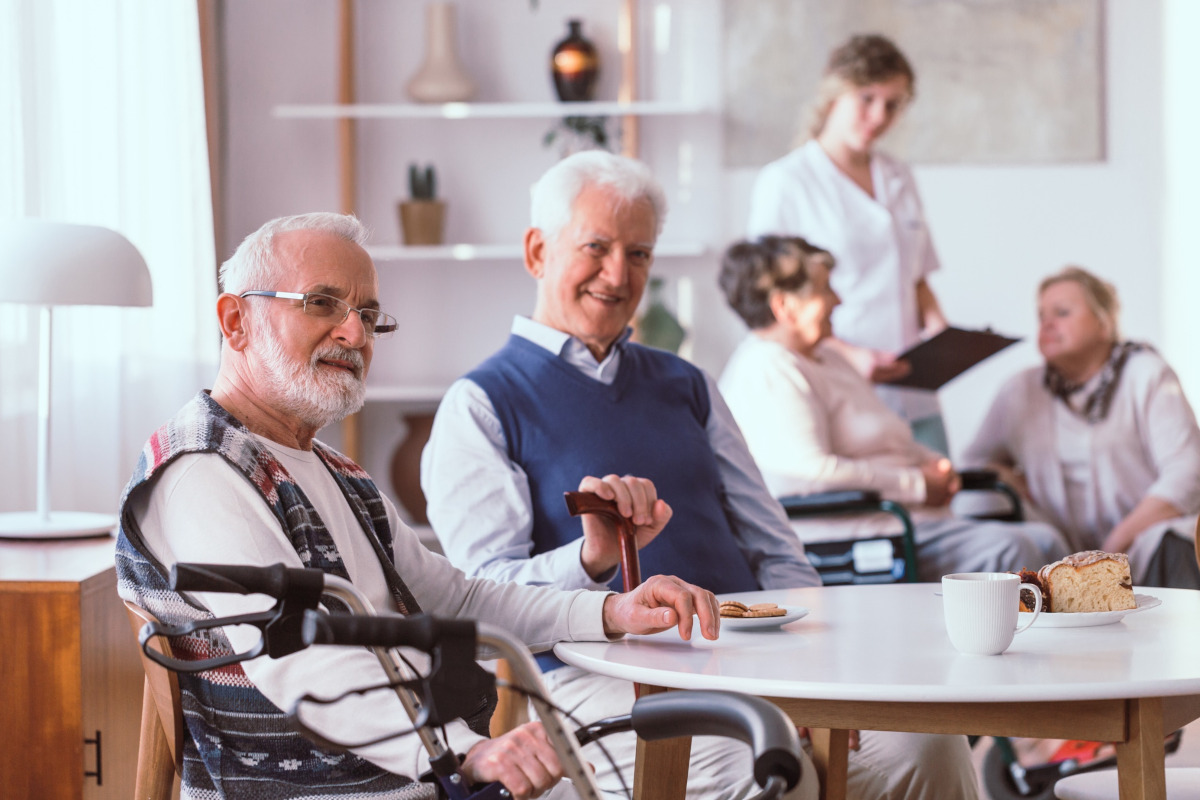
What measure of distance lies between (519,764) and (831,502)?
2.06m

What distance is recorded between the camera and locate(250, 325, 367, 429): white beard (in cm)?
147

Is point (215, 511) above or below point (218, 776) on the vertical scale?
above

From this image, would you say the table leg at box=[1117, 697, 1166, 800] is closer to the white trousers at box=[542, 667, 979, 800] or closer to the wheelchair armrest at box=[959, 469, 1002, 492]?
the white trousers at box=[542, 667, 979, 800]

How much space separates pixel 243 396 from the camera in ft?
4.89

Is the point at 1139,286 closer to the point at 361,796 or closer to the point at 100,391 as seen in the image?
the point at 100,391

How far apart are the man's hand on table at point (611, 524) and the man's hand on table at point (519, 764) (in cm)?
60

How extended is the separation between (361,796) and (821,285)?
231 cm

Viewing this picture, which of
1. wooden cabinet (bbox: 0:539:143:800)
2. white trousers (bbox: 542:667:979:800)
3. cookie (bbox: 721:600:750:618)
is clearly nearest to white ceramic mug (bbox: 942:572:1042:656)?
cookie (bbox: 721:600:750:618)

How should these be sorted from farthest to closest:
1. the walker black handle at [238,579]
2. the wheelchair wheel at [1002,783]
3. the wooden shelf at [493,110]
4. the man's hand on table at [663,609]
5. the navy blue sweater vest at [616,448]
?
the wooden shelf at [493,110]
the wheelchair wheel at [1002,783]
the navy blue sweater vest at [616,448]
the man's hand on table at [663,609]
the walker black handle at [238,579]

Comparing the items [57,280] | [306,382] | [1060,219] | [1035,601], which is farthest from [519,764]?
[1060,219]

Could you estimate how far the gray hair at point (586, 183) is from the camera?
2.16m

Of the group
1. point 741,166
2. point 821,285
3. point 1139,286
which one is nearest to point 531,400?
point 821,285

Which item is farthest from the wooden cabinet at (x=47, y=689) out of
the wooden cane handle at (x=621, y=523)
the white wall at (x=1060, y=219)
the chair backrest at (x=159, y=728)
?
the white wall at (x=1060, y=219)

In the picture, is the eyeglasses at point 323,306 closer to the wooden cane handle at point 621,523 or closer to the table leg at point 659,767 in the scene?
the wooden cane handle at point 621,523
